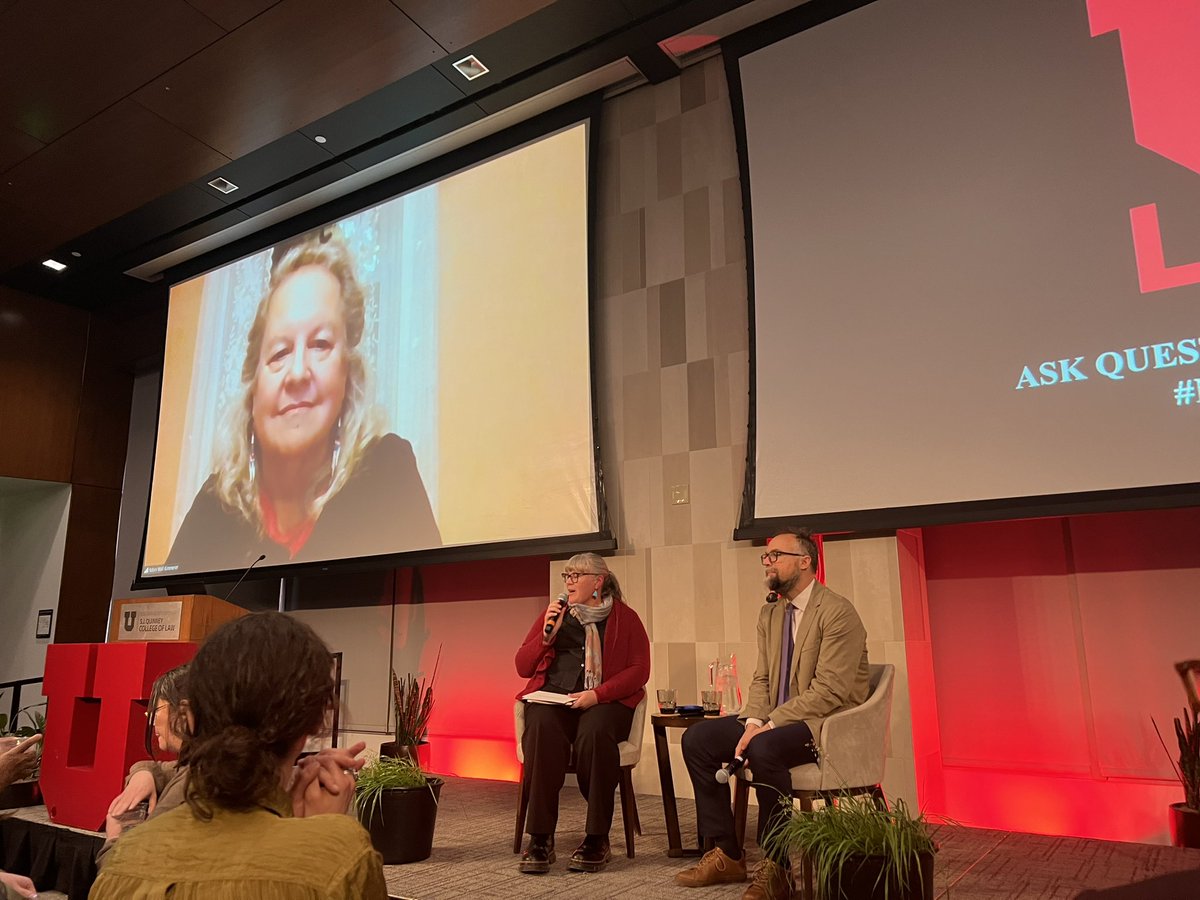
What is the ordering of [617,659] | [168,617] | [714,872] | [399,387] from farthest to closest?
[399,387] < [168,617] < [617,659] < [714,872]

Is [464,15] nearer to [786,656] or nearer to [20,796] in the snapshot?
[786,656]

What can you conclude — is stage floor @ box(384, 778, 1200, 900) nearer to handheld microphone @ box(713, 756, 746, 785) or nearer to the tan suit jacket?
handheld microphone @ box(713, 756, 746, 785)

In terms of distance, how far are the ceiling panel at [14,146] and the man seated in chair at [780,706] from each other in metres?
5.22

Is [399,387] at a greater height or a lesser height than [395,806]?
greater

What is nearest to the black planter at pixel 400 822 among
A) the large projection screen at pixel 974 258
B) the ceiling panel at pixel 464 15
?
the large projection screen at pixel 974 258

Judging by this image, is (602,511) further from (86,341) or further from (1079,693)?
(86,341)

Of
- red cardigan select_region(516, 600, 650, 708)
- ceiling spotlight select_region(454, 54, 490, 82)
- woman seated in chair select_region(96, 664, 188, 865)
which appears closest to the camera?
woman seated in chair select_region(96, 664, 188, 865)

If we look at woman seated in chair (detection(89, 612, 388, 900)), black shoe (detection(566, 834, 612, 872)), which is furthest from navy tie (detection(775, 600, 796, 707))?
woman seated in chair (detection(89, 612, 388, 900))

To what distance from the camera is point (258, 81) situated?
4.72m

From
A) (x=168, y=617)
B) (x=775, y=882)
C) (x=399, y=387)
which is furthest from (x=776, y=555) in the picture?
(x=168, y=617)

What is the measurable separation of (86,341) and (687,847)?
7.29 m

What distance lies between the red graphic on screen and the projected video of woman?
3624 mm

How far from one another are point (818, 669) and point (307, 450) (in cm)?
395

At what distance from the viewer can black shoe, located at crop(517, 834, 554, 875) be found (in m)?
2.69
